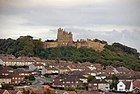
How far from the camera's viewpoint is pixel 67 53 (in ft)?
99.0

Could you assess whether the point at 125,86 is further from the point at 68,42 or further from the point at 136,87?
the point at 68,42

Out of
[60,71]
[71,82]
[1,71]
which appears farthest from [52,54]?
[71,82]

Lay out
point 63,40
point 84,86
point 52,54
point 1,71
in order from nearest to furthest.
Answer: point 84,86
point 1,71
point 52,54
point 63,40

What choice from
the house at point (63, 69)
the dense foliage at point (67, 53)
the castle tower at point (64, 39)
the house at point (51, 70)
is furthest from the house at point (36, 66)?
the castle tower at point (64, 39)

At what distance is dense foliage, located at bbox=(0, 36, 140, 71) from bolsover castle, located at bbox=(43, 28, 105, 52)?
52cm

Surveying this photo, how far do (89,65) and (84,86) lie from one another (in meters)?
8.25

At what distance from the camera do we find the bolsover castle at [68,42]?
32094mm

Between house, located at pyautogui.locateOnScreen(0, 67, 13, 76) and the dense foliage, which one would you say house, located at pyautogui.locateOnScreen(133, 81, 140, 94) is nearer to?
house, located at pyautogui.locateOnScreen(0, 67, 13, 76)

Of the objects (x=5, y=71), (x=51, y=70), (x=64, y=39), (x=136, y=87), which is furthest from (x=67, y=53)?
(x=136, y=87)

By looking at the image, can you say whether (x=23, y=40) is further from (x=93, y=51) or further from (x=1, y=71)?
(x=1, y=71)

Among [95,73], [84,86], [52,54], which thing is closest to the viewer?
[84,86]

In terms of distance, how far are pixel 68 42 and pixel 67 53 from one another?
2.33m

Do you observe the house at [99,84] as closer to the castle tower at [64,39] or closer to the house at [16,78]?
the house at [16,78]

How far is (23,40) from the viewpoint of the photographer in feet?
103
